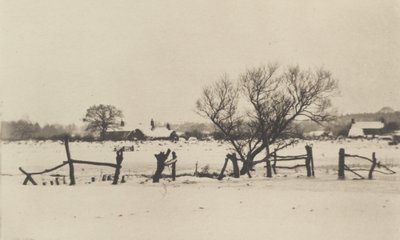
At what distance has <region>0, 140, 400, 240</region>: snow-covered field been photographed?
11.2 m

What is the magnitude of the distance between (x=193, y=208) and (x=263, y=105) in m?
10.5

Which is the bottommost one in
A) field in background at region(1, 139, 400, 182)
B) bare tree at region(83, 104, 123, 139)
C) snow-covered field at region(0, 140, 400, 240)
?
snow-covered field at region(0, 140, 400, 240)

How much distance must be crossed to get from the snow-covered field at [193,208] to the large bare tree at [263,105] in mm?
4207

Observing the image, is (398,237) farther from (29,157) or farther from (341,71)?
(29,157)

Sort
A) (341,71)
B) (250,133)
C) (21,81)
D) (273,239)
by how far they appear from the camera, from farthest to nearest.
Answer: (250,133) < (341,71) < (21,81) < (273,239)

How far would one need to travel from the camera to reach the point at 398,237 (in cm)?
1084

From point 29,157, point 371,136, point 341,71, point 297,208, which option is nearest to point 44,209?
point 29,157

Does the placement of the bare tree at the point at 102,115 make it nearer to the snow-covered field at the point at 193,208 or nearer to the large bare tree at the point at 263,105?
the snow-covered field at the point at 193,208

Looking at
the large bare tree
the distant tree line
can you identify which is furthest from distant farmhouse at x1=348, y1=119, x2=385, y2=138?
the distant tree line

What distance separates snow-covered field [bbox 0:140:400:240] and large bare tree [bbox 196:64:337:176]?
13.8 ft

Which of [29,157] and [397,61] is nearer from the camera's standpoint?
[397,61]

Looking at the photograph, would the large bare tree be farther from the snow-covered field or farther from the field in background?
the snow-covered field

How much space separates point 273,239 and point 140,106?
894 cm

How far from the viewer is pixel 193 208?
12.7m
